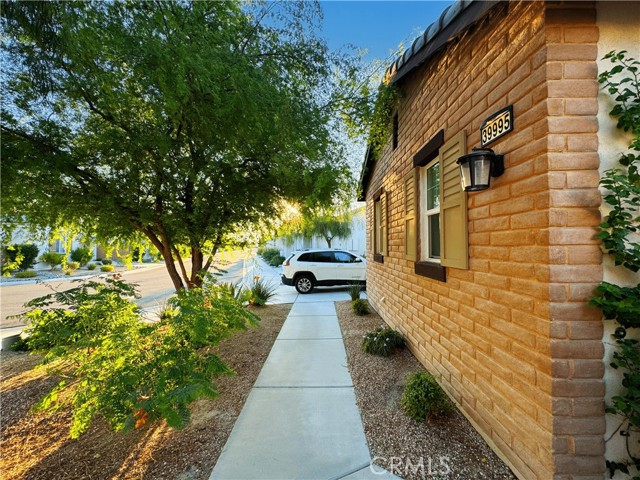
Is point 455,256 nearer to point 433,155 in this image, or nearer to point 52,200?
point 433,155

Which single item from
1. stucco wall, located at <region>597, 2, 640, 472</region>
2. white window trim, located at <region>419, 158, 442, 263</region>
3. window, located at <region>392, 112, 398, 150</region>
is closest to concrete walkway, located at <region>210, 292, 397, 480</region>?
stucco wall, located at <region>597, 2, 640, 472</region>

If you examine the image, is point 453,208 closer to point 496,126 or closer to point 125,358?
point 496,126

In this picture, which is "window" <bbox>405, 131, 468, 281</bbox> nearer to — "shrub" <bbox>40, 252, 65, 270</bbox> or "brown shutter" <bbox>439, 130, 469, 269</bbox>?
"brown shutter" <bbox>439, 130, 469, 269</bbox>

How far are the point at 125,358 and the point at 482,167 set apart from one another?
324cm

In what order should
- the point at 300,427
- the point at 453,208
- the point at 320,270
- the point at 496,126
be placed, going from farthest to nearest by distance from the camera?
the point at 320,270, the point at 453,208, the point at 300,427, the point at 496,126

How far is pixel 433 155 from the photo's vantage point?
3.45 m

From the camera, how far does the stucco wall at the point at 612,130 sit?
1.69 m

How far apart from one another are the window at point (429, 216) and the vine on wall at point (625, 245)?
1.98 m

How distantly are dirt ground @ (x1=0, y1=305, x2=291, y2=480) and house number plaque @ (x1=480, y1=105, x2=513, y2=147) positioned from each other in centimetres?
327

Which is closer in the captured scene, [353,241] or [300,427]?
[300,427]

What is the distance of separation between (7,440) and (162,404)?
1.84m

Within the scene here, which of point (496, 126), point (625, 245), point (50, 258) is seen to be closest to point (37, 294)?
point (50, 258)

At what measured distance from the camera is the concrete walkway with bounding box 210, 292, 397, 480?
2.10 meters

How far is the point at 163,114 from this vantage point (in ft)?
12.2
